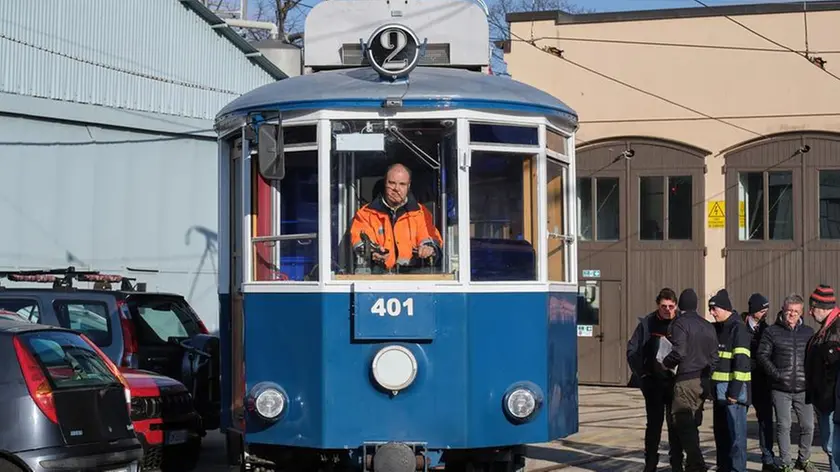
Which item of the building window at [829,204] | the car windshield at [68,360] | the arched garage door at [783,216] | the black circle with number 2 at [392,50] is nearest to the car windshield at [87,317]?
the car windshield at [68,360]

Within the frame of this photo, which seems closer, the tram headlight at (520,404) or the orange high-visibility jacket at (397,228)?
the tram headlight at (520,404)

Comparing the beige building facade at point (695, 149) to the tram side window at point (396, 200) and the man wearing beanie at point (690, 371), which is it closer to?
the man wearing beanie at point (690, 371)

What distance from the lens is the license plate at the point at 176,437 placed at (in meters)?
11.2

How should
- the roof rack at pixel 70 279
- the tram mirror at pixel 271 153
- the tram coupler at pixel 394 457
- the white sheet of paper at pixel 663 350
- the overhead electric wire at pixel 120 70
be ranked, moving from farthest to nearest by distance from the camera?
the overhead electric wire at pixel 120 70 < the roof rack at pixel 70 279 < the white sheet of paper at pixel 663 350 < the tram mirror at pixel 271 153 < the tram coupler at pixel 394 457

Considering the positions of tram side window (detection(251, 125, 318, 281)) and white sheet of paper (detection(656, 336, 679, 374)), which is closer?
tram side window (detection(251, 125, 318, 281))

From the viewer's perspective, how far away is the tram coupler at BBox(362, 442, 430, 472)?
7.98 meters

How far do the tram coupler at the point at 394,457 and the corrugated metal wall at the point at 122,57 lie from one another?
40.6 feet

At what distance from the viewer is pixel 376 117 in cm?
829

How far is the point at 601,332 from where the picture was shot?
2459 centimetres

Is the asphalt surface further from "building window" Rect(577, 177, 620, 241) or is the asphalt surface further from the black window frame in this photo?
"building window" Rect(577, 177, 620, 241)

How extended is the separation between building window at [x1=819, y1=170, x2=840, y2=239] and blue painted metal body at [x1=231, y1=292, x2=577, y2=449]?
54.3 ft

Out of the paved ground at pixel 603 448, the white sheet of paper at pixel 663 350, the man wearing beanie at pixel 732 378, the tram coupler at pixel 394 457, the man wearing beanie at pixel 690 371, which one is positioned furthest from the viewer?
the paved ground at pixel 603 448

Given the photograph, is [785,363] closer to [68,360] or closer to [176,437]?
[176,437]

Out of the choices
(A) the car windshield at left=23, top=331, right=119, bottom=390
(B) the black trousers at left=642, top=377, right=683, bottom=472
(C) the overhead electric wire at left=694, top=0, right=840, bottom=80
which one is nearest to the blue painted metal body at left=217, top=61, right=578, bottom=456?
(A) the car windshield at left=23, top=331, right=119, bottom=390
